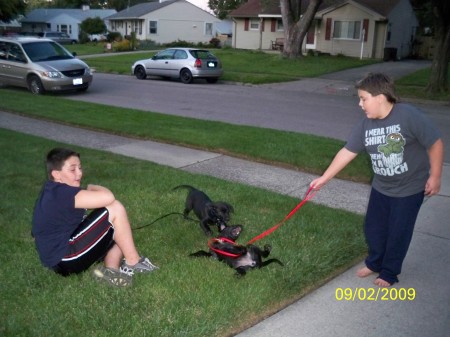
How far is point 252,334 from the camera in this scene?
3.59m

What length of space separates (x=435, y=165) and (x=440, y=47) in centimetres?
1700

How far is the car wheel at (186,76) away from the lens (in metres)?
22.0

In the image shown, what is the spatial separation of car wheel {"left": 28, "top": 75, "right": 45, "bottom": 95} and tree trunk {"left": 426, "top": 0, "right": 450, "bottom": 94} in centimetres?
1347

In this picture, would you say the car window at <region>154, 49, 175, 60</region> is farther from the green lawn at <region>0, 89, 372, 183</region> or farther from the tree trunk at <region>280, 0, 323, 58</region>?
the tree trunk at <region>280, 0, 323, 58</region>

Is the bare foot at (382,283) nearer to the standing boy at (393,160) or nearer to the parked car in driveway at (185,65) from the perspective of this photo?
the standing boy at (393,160)

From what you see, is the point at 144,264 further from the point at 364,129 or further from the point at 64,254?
the point at 364,129

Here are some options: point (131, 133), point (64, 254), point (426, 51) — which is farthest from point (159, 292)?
point (426, 51)

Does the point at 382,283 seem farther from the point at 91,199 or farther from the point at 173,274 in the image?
the point at 91,199

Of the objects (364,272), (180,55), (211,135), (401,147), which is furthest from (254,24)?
(401,147)

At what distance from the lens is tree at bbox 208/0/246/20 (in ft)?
256

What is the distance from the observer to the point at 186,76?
22.2 metres
